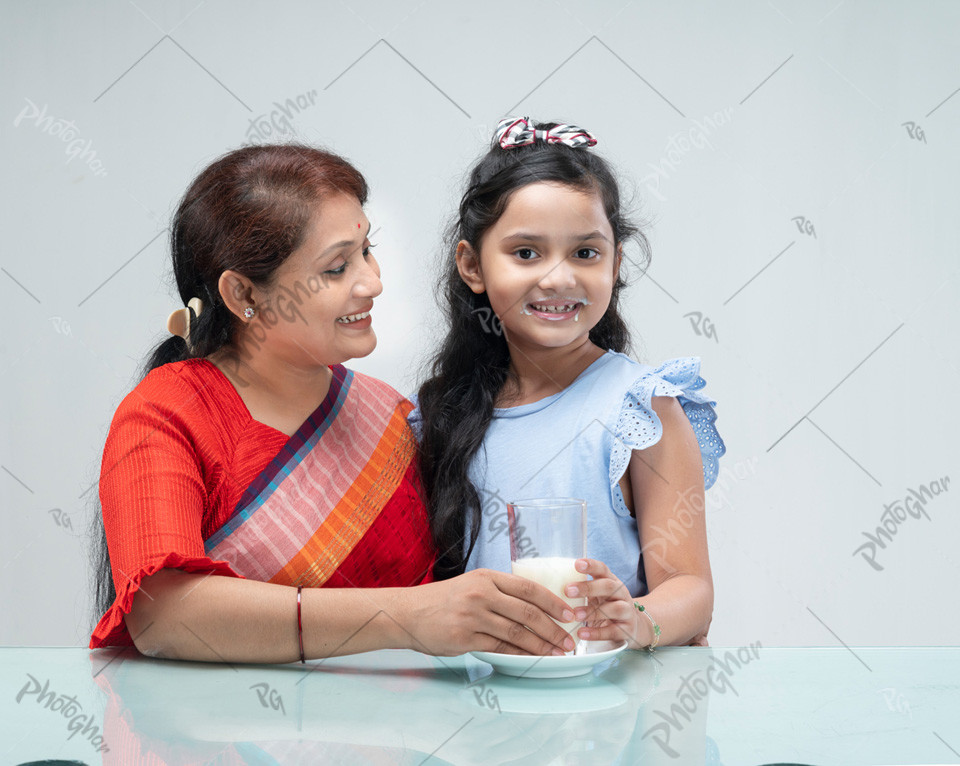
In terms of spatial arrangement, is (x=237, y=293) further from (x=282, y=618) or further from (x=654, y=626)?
(x=654, y=626)

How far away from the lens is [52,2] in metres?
2.53

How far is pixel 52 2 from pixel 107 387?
1023 mm

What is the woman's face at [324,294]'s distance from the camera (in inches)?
48.3

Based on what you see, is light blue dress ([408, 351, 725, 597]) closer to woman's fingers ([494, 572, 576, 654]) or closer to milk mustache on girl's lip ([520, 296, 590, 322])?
milk mustache on girl's lip ([520, 296, 590, 322])

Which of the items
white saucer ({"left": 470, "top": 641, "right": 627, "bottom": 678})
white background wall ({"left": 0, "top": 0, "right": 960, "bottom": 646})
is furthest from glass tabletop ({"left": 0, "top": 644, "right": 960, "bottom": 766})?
white background wall ({"left": 0, "top": 0, "right": 960, "bottom": 646})

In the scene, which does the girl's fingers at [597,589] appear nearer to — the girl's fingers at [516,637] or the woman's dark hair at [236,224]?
the girl's fingers at [516,637]

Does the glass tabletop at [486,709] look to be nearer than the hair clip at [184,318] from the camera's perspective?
Yes

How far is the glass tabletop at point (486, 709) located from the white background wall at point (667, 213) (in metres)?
1.56

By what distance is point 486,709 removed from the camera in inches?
32.6

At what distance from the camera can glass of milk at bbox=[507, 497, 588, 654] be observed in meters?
0.95

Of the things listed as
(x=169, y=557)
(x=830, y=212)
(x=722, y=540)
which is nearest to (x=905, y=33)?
(x=830, y=212)

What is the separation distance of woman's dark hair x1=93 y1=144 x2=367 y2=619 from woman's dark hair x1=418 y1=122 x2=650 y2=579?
23 cm

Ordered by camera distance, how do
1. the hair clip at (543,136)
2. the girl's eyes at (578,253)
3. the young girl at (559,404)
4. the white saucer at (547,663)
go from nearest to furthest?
the white saucer at (547,663)
the young girl at (559,404)
the girl's eyes at (578,253)
the hair clip at (543,136)

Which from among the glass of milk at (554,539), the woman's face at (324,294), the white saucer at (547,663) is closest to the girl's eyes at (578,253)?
the woman's face at (324,294)
